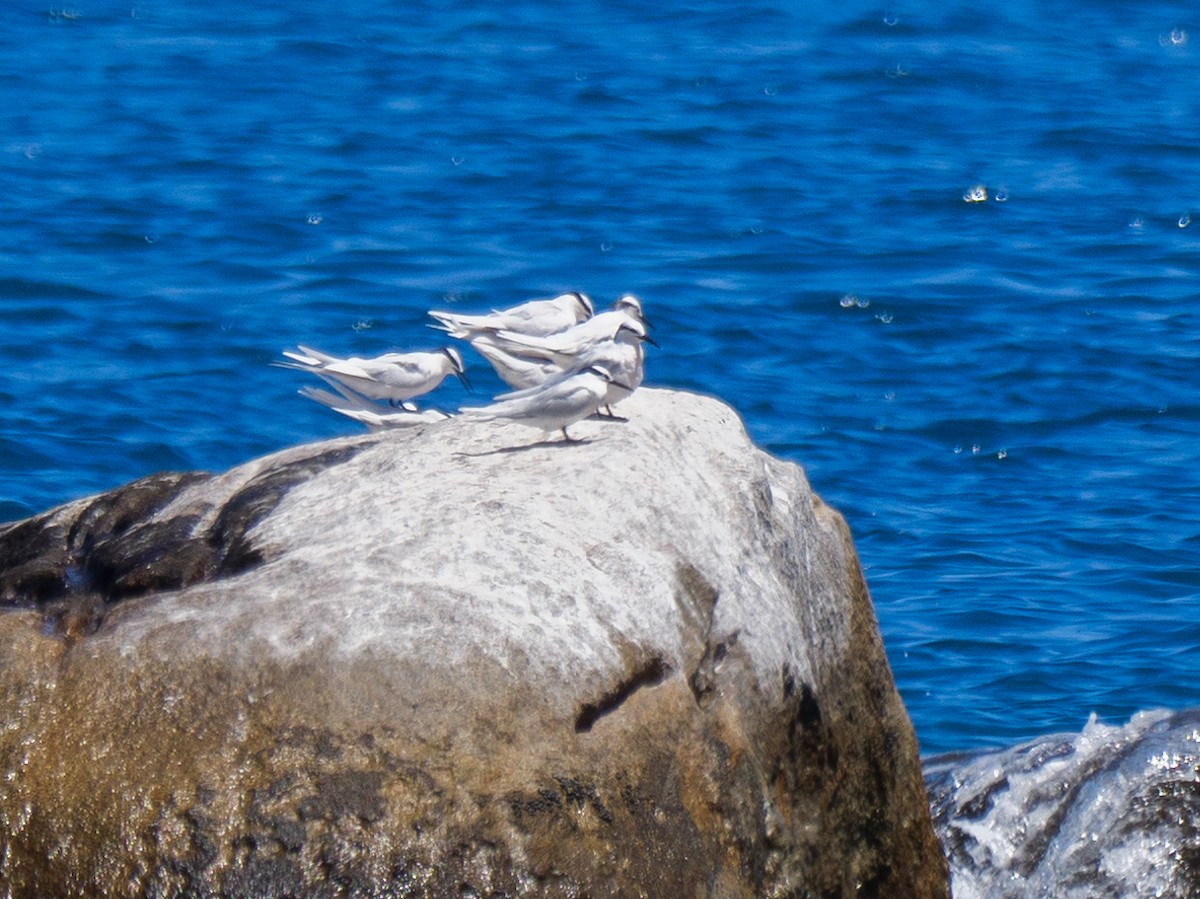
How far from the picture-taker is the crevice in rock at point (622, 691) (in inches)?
186

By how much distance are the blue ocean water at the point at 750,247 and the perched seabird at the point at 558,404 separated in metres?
3.67

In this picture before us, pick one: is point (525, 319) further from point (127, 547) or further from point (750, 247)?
point (750, 247)

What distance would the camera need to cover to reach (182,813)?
4.45m

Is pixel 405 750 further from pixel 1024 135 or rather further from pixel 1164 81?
pixel 1164 81

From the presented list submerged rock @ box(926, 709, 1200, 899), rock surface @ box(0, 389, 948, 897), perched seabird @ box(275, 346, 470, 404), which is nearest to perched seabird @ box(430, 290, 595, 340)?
perched seabird @ box(275, 346, 470, 404)

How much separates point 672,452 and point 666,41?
13680 millimetres

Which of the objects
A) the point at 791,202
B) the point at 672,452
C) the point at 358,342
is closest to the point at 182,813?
the point at 672,452

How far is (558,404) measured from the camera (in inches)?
235

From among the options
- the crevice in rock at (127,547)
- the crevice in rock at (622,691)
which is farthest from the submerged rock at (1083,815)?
the crevice in rock at (127,547)

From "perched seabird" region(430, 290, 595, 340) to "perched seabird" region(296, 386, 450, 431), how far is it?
13.6 inches

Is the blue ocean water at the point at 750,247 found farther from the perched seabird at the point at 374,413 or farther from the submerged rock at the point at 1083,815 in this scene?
the perched seabird at the point at 374,413

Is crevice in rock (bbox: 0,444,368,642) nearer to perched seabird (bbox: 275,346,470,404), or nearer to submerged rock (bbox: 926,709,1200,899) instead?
perched seabird (bbox: 275,346,470,404)

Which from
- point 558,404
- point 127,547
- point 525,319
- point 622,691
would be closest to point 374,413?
point 525,319

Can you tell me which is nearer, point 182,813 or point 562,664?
point 182,813
